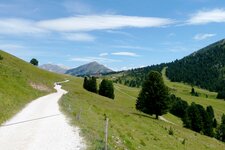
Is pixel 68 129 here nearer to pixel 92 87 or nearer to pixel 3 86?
pixel 3 86

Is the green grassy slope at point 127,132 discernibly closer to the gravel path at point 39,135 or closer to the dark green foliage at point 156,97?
the gravel path at point 39,135

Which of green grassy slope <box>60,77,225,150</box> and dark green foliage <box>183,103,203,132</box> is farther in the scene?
dark green foliage <box>183,103,203,132</box>

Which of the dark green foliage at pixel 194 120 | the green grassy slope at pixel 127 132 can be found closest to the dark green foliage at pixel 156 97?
the green grassy slope at pixel 127 132

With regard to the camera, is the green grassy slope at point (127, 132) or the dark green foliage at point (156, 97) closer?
the green grassy slope at point (127, 132)

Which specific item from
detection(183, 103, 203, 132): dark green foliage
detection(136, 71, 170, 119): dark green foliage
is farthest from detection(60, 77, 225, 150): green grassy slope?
detection(183, 103, 203, 132): dark green foliage

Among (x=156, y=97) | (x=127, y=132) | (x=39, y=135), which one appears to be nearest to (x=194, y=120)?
(x=156, y=97)

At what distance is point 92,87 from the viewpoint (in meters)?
137

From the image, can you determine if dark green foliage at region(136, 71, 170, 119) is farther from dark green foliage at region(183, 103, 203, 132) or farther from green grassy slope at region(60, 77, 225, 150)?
dark green foliage at region(183, 103, 203, 132)

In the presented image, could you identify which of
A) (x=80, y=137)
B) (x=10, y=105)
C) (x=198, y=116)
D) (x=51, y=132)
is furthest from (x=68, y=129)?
(x=198, y=116)

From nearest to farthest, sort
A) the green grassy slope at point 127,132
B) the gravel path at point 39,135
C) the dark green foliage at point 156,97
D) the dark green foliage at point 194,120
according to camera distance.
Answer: the gravel path at point 39,135
the green grassy slope at point 127,132
the dark green foliage at point 156,97
the dark green foliage at point 194,120

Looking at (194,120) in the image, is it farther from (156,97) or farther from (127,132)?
(127,132)

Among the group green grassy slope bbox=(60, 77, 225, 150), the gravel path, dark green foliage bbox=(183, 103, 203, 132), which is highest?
the gravel path

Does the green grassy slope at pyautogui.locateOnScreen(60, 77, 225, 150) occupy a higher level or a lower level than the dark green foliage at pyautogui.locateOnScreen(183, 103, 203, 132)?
higher

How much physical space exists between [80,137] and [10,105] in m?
19.4
